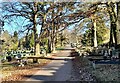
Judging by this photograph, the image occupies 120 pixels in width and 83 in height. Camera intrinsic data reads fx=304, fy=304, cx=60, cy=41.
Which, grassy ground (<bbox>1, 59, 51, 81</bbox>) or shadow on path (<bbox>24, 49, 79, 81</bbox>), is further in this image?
grassy ground (<bbox>1, 59, 51, 81</bbox>)

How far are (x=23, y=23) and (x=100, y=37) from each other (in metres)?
30.7

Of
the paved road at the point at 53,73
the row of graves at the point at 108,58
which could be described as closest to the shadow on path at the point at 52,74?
the paved road at the point at 53,73

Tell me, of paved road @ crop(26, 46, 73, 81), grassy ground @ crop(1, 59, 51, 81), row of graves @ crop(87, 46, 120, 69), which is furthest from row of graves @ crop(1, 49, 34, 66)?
row of graves @ crop(87, 46, 120, 69)

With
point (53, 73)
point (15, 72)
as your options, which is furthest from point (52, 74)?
point (15, 72)

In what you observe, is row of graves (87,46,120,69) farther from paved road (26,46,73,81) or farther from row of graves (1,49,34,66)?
row of graves (1,49,34,66)

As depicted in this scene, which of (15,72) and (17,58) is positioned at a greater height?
(17,58)

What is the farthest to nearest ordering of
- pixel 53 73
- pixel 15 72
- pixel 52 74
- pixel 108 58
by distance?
pixel 108 58, pixel 15 72, pixel 53 73, pixel 52 74

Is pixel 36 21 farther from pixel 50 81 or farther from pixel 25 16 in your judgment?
pixel 50 81

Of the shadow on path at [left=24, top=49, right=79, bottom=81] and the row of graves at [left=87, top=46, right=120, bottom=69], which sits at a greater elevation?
the row of graves at [left=87, top=46, right=120, bottom=69]

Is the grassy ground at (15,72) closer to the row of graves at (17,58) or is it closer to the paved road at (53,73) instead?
the paved road at (53,73)

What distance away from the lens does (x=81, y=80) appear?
1227 cm

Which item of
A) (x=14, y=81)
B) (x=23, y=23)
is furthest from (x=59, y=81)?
(x=23, y=23)

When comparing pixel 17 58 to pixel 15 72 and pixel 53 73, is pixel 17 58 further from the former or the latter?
pixel 53 73

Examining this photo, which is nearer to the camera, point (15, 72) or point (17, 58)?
point (15, 72)
